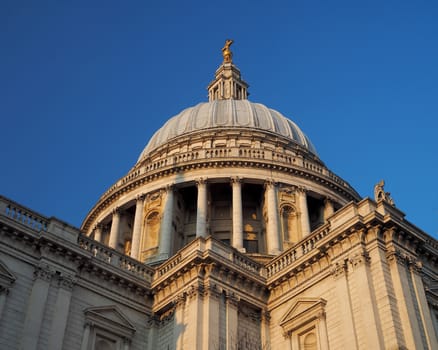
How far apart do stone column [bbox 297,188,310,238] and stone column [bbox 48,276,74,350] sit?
19.5 m

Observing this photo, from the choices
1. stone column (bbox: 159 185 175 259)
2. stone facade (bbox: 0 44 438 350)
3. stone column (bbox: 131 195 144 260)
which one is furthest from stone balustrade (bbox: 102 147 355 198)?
stone facade (bbox: 0 44 438 350)

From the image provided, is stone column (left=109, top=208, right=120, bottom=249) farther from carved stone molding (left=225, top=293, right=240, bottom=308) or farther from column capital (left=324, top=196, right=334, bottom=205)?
carved stone molding (left=225, top=293, right=240, bottom=308)

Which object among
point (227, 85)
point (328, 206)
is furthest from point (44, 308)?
point (227, 85)

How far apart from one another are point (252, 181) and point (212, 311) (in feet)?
62.3

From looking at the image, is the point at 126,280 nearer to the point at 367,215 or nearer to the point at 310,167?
the point at 367,215

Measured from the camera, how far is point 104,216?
47.3 meters

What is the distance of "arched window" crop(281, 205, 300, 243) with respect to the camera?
41562 mm

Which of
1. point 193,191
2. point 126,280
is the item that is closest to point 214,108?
point 193,191

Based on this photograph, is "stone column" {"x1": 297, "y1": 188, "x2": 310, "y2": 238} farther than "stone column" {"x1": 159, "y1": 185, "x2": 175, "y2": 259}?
Yes

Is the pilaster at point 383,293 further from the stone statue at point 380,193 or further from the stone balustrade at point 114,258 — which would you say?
the stone balustrade at point 114,258

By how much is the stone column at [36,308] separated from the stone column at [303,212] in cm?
2044

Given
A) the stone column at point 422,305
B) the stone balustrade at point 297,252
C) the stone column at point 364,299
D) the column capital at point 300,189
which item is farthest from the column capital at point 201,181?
the stone column at point 422,305

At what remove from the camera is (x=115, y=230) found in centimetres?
4481

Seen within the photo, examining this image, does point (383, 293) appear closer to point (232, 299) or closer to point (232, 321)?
point (232, 321)
